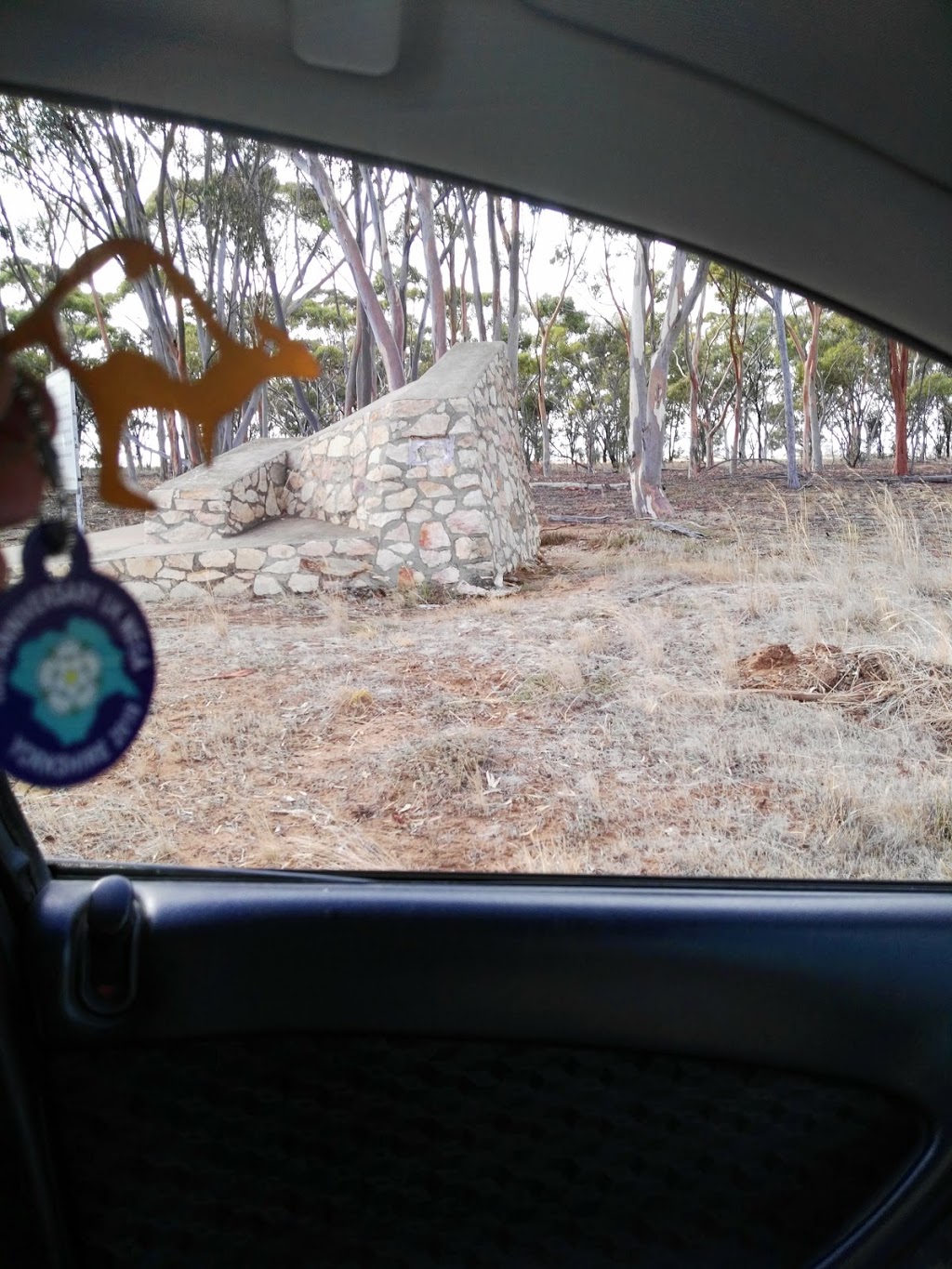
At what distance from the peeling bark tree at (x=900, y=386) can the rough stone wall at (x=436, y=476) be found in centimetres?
39

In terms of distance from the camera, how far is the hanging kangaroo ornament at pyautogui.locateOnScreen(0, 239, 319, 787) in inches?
14.1

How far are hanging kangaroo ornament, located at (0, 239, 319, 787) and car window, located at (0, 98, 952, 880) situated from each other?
15cm

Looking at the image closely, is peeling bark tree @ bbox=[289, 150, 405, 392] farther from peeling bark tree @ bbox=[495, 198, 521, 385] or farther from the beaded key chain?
the beaded key chain

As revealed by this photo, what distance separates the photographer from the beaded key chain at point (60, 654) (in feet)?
1.17

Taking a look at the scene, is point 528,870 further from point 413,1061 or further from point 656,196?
point 656,196

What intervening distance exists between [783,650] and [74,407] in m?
1.06

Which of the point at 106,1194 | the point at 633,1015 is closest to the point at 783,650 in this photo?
the point at 633,1015

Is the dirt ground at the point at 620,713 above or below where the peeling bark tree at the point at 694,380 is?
below

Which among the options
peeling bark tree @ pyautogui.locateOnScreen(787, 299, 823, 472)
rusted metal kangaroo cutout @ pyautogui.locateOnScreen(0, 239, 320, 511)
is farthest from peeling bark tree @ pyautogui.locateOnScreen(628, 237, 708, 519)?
rusted metal kangaroo cutout @ pyautogui.locateOnScreen(0, 239, 320, 511)

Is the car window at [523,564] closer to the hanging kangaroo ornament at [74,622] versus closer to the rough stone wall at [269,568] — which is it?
the rough stone wall at [269,568]

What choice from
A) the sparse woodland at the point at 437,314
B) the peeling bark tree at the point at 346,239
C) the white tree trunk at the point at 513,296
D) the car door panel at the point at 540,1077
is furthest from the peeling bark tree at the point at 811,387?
the car door panel at the point at 540,1077

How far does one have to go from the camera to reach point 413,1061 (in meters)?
1.02

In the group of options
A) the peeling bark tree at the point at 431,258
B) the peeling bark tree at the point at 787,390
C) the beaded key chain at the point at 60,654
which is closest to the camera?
the beaded key chain at the point at 60,654

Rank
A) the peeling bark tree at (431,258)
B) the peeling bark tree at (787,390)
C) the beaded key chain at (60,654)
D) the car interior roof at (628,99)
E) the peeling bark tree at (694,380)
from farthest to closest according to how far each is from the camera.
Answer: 1. the peeling bark tree at (694,380)
2. the peeling bark tree at (787,390)
3. the peeling bark tree at (431,258)
4. the car interior roof at (628,99)
5. the beaded key chain at (60,654)
